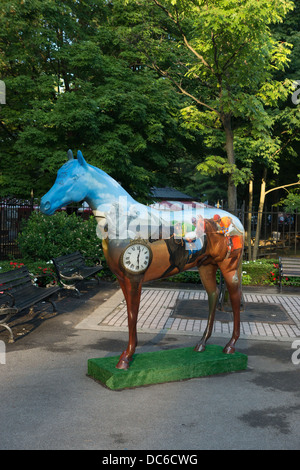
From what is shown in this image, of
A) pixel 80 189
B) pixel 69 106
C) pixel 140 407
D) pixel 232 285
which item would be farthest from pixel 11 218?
pixel 140 407

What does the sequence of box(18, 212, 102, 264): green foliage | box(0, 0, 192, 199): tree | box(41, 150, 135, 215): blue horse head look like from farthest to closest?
box(0, 0, 192, 199): tree < box(18, 212, 102, 264): green foliage < box(41, 150, 135, 215): blue horse head

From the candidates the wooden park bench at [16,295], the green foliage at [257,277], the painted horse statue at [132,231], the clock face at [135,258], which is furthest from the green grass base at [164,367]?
the green foliage at [257,277]

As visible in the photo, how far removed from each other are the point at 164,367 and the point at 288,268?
26.4 ft

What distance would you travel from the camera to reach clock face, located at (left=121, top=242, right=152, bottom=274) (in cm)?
506

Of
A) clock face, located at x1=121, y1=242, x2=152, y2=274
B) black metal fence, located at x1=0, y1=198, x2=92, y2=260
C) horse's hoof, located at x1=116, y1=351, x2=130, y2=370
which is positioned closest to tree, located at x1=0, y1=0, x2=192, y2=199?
black metal fence, located at x1=0, y1=198, x2=92, y2=260

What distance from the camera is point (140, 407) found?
4.58 meters

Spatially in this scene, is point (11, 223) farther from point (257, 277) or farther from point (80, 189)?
point (80, 189)

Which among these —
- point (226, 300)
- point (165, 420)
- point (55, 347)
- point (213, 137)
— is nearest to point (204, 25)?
point (213, 137)

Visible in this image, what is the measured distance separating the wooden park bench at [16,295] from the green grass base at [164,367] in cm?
206

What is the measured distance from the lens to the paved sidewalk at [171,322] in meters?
7.60

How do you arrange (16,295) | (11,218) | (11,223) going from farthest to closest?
1. (11,223)
2. (11,218)
3. (16,295)

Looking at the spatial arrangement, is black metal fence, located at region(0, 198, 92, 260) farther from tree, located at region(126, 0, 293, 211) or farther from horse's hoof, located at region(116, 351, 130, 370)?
horse's hoof, located at region(116, 351, 130, 370)

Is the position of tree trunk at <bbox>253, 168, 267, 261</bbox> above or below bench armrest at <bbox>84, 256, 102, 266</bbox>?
above

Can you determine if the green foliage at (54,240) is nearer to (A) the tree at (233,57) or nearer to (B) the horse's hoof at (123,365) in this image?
(A) the tree at (233,57)
